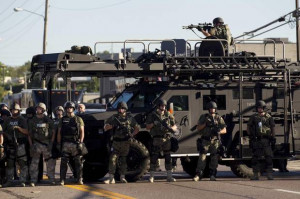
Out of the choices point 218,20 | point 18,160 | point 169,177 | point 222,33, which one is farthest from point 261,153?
point 18,160

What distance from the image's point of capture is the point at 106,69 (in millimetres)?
16656

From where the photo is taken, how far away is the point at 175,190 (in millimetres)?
14281

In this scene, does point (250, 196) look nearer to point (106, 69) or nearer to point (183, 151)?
point (183, 151)

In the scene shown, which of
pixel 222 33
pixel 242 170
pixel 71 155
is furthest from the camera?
pixel 222 33

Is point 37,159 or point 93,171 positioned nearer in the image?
point 37,159

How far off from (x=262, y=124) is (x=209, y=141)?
129 cm

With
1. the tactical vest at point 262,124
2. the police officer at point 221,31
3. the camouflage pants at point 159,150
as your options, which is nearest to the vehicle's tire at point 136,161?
the camouflage pants at point 159,150

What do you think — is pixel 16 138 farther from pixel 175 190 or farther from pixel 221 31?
pixel 221 31

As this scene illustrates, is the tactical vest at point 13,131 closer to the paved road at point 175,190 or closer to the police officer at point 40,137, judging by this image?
the police officer at point 40,137

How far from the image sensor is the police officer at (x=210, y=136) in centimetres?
1647

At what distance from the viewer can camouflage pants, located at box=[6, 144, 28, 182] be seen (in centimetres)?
1580

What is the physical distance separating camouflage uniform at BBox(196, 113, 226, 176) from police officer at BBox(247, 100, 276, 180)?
780 millimetres

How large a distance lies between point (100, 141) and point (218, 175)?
3.59m

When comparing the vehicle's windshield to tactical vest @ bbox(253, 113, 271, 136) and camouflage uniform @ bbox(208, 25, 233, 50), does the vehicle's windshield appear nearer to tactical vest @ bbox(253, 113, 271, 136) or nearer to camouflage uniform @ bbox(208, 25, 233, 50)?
camouflage uniform @ bbox(208, 25, 233, 50)
